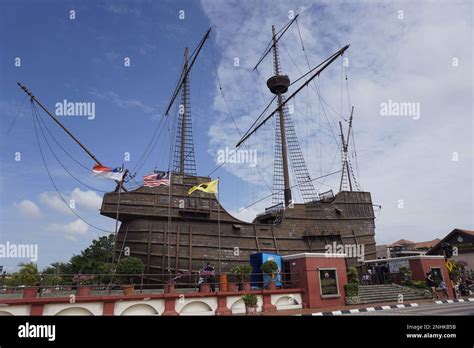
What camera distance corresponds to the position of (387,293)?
16.6 meters

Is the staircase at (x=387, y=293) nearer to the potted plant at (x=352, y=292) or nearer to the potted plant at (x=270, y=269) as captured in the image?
→ the potted plant at (x=352, y=292)

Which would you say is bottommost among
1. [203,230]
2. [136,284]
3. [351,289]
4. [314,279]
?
[351,289]

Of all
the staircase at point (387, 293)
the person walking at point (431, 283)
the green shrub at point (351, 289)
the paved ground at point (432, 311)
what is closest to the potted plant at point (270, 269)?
the green shrub at point (351, 289)

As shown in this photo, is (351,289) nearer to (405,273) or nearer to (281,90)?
(405,273)

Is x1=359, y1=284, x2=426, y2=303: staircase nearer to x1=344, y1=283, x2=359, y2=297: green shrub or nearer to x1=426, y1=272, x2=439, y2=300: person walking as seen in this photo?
x1=426, y1=272, x2=439, y2=300: person walking

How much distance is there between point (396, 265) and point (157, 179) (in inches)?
658

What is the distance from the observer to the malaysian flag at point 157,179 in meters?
18.6

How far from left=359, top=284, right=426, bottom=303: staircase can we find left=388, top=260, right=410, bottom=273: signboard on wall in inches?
83.0

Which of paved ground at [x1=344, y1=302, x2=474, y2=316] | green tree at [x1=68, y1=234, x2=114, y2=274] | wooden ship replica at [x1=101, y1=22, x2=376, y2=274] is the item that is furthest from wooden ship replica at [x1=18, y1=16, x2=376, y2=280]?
green tree at [x1=68, y1=234, x2=114, y2=274]

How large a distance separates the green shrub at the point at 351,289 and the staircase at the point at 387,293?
832mm

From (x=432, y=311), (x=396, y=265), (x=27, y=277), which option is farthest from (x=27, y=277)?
(x=396, y=265)

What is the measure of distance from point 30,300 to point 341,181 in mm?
29059
